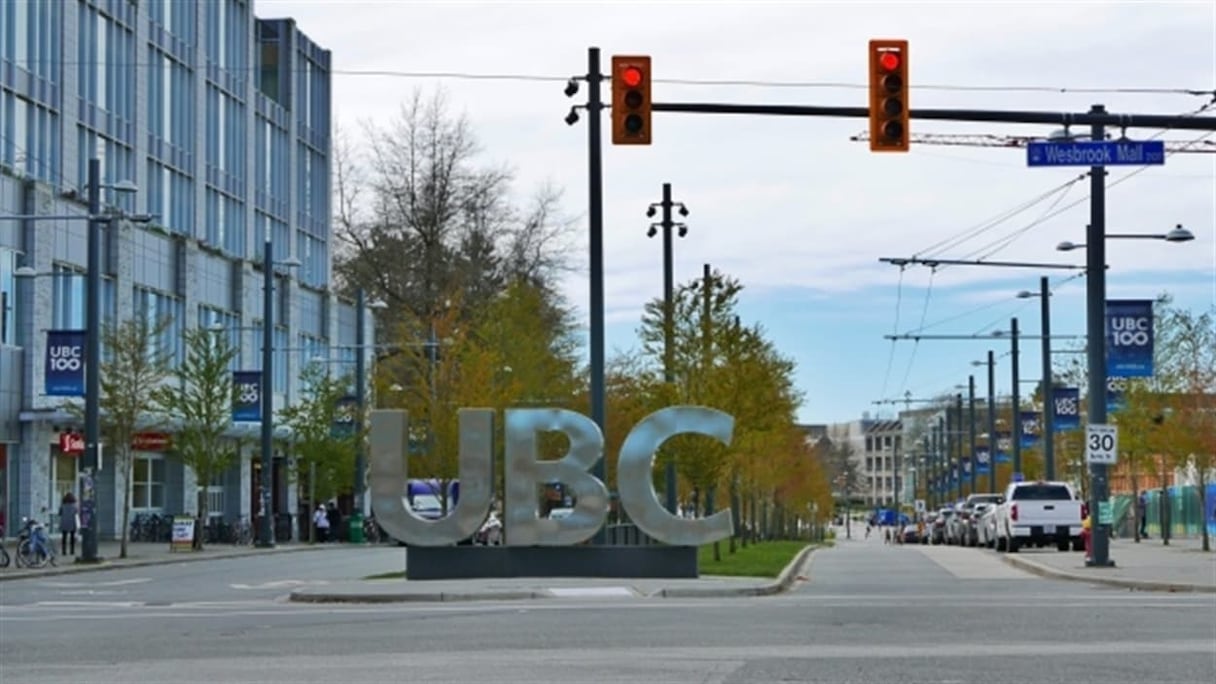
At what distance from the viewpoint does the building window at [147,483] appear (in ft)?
238

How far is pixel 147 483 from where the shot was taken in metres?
73.9

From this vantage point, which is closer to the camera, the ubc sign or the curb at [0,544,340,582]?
the ubc sign

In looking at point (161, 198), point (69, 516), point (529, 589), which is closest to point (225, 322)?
point (161, 198)

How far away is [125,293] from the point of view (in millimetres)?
67625

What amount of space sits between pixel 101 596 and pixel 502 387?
21.7 metres

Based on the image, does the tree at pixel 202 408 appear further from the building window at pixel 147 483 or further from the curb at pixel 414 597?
the curb at pixel 414 597

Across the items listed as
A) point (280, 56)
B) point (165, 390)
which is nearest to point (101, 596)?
point (165, 390)

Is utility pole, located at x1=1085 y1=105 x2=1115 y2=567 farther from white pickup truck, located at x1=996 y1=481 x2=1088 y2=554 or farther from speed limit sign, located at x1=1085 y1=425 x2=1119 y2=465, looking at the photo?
white pickup truck, located at x1=996 y1=481 x2=1088 y2=554

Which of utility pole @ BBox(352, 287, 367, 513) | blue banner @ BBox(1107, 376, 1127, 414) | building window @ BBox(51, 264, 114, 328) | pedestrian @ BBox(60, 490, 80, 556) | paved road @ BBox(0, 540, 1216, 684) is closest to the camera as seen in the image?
paved road @ BBox(0, 540, 1216, 684)

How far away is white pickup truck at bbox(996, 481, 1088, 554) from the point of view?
5309 centimetres

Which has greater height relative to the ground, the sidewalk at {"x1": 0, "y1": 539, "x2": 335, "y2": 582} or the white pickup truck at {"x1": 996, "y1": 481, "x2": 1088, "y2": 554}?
the white pickup truck at {"x1": 996, "y1": 481, "x2": 1088, "y2": 554}

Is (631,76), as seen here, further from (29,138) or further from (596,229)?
(29,138)

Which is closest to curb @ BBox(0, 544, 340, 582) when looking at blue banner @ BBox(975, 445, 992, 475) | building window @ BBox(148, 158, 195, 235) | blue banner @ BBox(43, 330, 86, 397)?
blue banner @ BBox(43, 330, 86, 397)

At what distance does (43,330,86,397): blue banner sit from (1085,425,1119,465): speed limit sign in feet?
79.9
